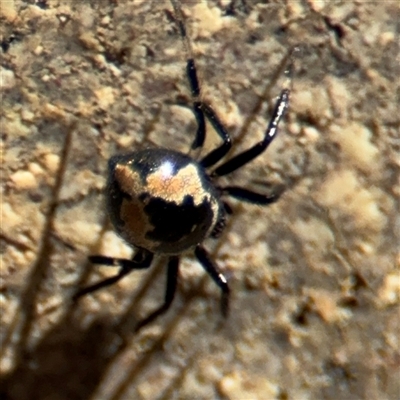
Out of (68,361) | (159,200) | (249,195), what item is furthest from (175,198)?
(68,361)

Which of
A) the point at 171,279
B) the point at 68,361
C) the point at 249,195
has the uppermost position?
the point at 249,195

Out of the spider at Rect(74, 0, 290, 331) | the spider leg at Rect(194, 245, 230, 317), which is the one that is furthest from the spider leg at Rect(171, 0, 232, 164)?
the spider leg at Rect(194, 245, 230, 317)

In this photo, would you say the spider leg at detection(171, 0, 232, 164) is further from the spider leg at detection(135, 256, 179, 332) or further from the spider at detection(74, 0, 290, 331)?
the spider leg at detection(135, 256, 179, 332)

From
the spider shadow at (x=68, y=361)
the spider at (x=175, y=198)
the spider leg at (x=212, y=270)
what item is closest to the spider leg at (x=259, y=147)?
the spider at (x=175, y=198)

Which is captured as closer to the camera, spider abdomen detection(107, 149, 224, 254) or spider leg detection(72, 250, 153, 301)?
spider abdomen detection(107, 149, 224, 254)

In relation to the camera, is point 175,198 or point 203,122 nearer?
point 175,198

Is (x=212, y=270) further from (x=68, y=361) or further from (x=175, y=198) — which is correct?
(x=68, y=361)

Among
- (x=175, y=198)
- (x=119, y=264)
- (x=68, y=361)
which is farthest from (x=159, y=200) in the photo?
(x=68, y=361)

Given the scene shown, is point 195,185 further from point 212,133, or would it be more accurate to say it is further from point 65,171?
point 65,171

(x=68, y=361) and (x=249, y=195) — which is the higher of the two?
(x=249, y=195)
